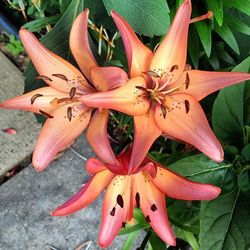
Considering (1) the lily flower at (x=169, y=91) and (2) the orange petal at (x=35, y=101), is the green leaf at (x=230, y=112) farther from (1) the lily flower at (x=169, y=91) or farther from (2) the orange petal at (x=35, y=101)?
(2) the orange petal at (x=35, y=101)

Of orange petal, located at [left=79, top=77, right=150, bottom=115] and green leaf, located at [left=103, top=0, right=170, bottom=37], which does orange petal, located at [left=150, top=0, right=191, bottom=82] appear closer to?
orange petal, located at [left=79, top=77, right=150, bottom=115]

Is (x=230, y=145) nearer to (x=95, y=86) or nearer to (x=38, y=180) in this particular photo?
(x=95, y=86)

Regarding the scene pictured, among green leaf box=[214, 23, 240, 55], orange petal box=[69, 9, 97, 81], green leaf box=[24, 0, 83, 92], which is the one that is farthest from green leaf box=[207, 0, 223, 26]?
orange petal box=[69, 9, 97, 81]

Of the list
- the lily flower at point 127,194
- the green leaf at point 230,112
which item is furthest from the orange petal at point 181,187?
the green leaf at point 230,112

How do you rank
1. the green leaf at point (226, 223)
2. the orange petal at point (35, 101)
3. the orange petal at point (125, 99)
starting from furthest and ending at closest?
the green leaf at point (226, 223) < the orange petal at point (35, 101) < the orange petal at point (125, 99)

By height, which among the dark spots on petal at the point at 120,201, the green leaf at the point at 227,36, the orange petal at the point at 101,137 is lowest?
the green leaf at the point at 227,36

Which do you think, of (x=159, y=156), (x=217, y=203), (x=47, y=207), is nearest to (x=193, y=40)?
(x=159, y=156)
